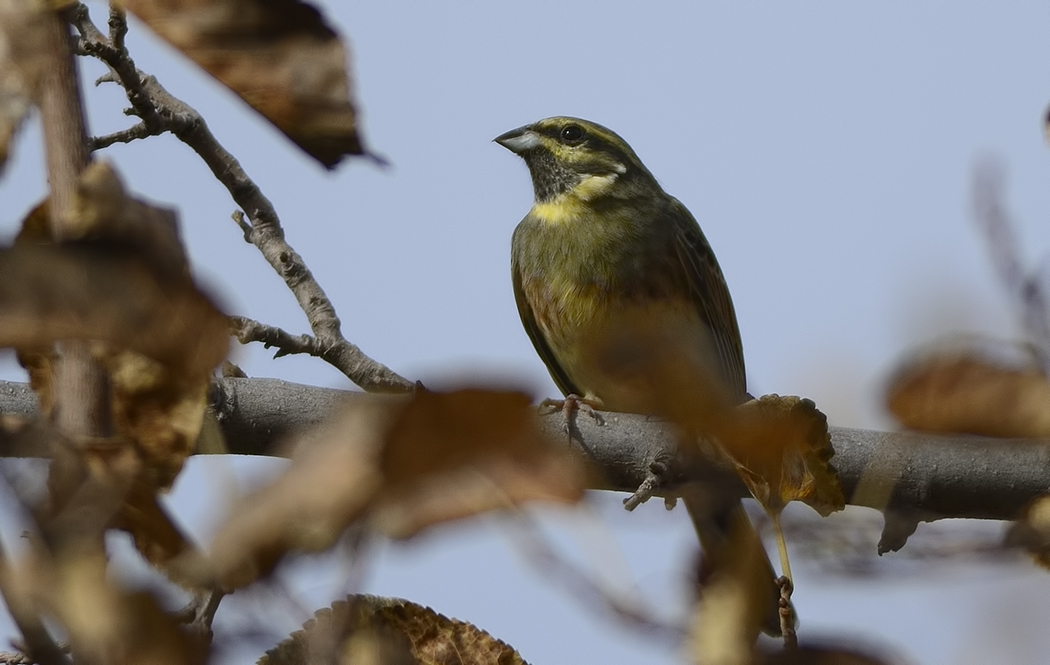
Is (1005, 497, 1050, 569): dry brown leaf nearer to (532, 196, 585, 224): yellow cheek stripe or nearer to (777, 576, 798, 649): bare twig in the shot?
(777, 576, 798, 649): bare twig

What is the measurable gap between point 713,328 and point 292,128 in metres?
5.33

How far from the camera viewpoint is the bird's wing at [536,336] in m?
6.32

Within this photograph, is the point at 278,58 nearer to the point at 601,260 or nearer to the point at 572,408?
the point at 572,408

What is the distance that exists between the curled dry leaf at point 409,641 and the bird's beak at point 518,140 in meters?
5.39

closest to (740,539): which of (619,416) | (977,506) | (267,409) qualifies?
(267,409)

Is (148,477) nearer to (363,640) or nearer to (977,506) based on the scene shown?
(363,640)

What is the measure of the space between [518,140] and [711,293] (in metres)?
1.40

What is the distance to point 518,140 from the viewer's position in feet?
22.6

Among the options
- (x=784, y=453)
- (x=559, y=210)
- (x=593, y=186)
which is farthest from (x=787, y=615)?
(x=593, y=186)

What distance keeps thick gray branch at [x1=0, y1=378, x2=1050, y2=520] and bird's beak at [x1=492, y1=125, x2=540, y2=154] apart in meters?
3.64

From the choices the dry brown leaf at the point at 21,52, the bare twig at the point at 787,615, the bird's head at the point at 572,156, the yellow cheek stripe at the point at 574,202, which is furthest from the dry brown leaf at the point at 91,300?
the bird's head at the point at 572,156

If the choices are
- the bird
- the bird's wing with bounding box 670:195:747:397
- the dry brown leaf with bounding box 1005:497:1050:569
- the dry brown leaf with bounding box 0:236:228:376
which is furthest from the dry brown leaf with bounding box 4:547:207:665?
the bird's wing with bounding box 670:195:747:397

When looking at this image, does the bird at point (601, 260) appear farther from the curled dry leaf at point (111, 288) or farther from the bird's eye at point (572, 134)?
the curled dry leaf at point (111, 288)

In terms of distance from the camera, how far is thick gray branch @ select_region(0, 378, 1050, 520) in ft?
10.1
